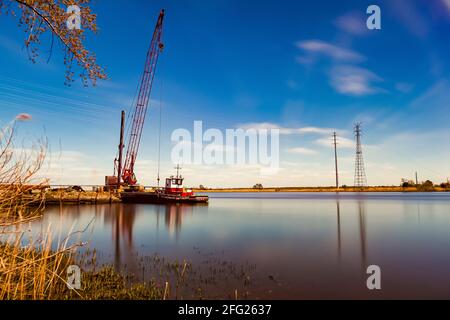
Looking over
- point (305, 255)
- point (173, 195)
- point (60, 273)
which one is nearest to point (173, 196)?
point (173, 195)

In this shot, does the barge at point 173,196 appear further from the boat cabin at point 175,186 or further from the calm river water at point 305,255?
the calm river water at point 305,255

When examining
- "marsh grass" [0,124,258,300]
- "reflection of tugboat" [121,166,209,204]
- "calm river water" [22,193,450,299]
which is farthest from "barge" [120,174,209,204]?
"marsh grass" [0,124,258,300]

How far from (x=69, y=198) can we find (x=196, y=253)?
45695mm

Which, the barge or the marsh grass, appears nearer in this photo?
the marsh grass

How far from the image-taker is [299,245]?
58.7 feet

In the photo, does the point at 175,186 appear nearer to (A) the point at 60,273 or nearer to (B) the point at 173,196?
(B) the point at 173,196

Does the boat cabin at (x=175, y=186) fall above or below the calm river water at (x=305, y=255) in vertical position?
above

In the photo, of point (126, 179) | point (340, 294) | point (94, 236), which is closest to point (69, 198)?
point (126, 179)

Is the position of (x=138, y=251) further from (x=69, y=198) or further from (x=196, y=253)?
(x=69, y=198)

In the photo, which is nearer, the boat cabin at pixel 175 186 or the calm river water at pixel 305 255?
the calm river water at pixel 305 255

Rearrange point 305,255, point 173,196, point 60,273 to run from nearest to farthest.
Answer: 1. point 60,273
2. point 305,255
3. point 173,196

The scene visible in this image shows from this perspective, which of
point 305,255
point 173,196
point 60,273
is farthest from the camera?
point 173,196

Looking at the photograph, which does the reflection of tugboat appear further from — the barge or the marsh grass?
the marsh grass

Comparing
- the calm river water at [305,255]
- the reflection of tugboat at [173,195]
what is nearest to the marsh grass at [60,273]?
the calm river water at [305,255]
